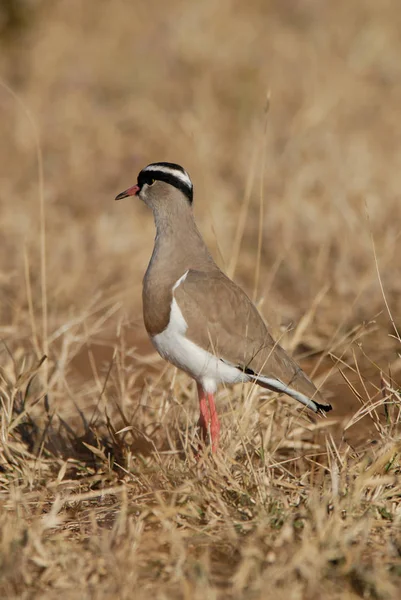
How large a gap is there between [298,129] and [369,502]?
218 inches

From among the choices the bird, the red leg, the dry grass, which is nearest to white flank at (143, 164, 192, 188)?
the bird

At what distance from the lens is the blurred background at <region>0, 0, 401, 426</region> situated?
5680 millimetres

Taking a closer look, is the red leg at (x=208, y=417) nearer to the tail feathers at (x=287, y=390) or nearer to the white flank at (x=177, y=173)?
the tail feathers at (x=287, y=390)

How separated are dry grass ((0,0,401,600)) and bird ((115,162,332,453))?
0.53ft

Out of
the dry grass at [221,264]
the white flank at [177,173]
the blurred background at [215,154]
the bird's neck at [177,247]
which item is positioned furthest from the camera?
the blurred background at [215,154]

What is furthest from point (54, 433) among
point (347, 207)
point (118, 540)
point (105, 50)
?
point (105, 50)

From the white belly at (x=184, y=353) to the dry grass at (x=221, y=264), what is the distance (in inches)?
8.9

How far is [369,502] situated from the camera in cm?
318

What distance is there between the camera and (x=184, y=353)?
3658 mm

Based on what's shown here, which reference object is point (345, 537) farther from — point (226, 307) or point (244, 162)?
point (244, 162)

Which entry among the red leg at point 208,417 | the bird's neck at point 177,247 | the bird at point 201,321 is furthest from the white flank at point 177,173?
the red leg at point 208,417

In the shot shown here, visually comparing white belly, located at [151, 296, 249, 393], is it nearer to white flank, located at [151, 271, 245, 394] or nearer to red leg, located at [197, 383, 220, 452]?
white flank, located at [151, 271, 245, 394]

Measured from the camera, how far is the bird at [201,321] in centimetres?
369

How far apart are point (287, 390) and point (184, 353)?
466 millimetres
